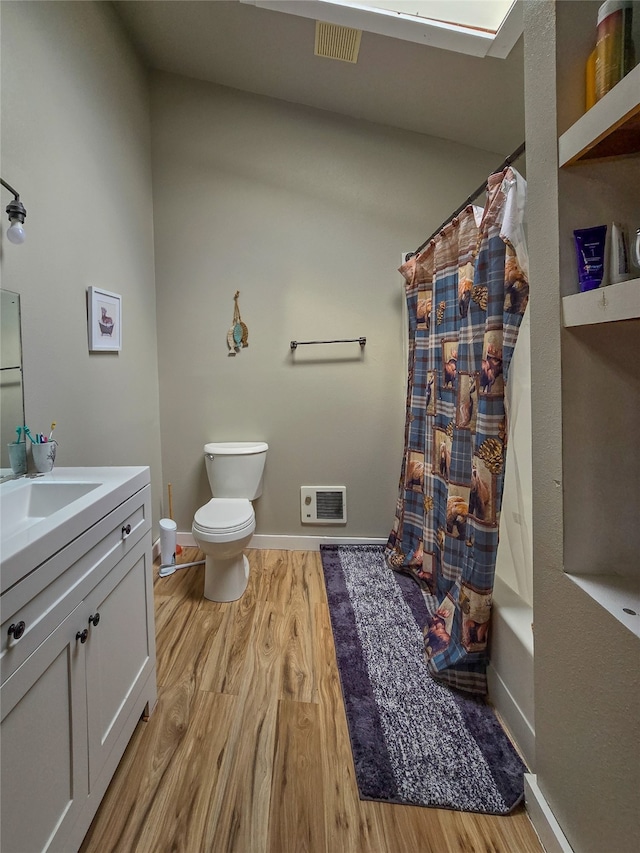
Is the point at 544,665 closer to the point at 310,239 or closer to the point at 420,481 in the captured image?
the point at 420,481

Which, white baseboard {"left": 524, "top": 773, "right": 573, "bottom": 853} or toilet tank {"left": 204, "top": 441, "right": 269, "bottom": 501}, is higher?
toilet tank {"left": 204, "top": 441, "right": 269, "bottom": 501}

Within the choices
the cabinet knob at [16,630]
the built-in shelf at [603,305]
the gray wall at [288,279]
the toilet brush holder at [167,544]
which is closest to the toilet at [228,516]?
the gray wall at [288,279]

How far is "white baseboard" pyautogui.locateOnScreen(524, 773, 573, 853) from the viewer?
84 centimetres

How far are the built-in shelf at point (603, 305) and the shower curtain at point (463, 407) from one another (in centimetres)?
47

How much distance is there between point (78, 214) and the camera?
1598 mm

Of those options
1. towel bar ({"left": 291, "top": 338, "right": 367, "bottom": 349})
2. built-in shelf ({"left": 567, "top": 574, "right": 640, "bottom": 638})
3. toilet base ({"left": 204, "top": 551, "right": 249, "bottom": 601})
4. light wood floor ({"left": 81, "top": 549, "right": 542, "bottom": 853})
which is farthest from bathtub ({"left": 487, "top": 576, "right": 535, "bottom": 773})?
towel bar ({"left": 291, "top": 338, "right": 367, "bottom": 349})

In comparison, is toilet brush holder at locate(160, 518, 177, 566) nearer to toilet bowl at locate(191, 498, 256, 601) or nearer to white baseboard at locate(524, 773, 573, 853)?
toilet bowl at locate(191, 498, 256, 601)

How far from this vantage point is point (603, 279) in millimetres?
745

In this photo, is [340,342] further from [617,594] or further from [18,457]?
[617,594]

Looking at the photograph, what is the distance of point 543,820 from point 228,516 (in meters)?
1.47

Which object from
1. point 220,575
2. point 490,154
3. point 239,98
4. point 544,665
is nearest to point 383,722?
point 544,665

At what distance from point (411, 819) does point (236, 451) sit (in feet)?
5.47

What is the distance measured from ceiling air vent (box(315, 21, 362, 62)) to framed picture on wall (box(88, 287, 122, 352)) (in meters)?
1.54

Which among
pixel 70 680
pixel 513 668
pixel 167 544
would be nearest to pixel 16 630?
pixel 70 680
